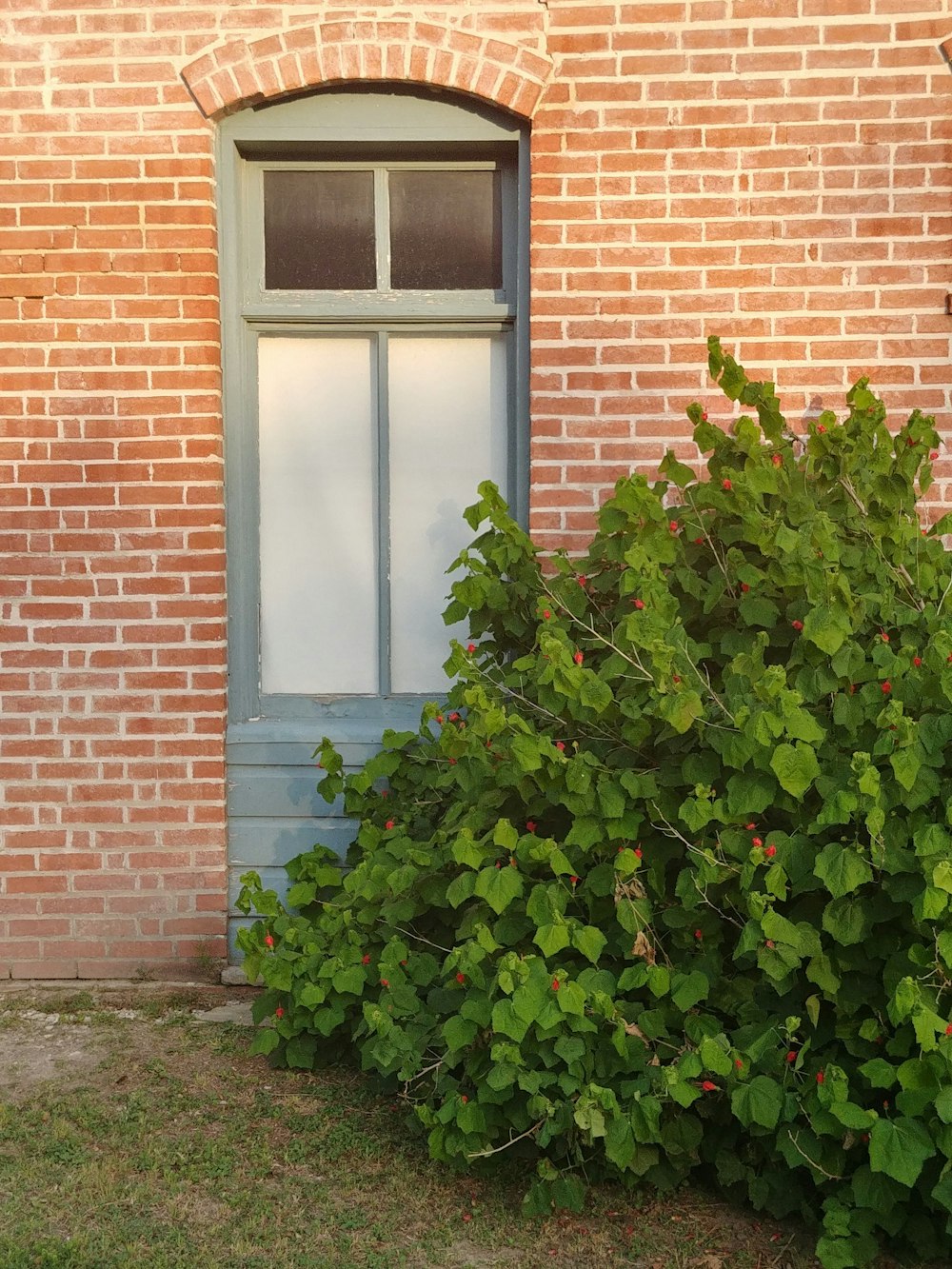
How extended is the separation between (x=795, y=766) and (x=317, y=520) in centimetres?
249

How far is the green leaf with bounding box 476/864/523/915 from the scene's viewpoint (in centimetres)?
296

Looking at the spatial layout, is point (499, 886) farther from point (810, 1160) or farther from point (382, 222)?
point (382, 222)

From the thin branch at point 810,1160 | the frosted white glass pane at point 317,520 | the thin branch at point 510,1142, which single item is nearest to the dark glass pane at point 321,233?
the frosted white glass pane at point 317,520

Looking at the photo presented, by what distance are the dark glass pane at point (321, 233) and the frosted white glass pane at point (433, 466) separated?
340mm

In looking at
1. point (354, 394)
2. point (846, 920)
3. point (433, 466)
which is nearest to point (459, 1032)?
point (846, 920)

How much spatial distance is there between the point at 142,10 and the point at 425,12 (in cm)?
102

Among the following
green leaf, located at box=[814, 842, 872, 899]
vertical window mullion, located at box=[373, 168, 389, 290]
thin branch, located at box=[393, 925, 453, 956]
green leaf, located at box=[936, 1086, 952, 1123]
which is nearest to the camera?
green leaf, located at box=[936, 1086, 952, 1123]

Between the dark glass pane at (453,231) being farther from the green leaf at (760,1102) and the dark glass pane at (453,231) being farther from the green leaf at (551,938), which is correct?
the green leaf at (760,1102)

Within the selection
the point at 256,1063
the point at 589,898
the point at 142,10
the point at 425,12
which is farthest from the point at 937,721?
the point at 142,10

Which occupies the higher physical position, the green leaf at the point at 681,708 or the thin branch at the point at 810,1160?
the green leaf at the point at 681,708

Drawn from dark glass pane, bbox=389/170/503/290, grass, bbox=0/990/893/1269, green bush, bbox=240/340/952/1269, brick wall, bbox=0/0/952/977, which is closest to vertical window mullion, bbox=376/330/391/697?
dark glass pane, bbox=389/170/503/290

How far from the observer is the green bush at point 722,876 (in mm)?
2684

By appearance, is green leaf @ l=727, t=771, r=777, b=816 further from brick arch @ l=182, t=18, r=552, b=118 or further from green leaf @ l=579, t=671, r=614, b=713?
brick arch @ l=182, t=18, r=552, b=118

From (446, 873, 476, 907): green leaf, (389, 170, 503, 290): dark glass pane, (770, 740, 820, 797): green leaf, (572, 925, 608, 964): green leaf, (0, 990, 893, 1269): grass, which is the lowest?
(0, 990, 893, 1269): grass
